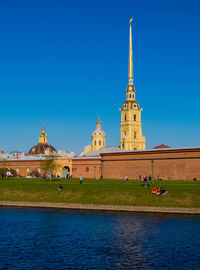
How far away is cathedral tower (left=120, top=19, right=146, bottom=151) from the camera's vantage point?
151 metres

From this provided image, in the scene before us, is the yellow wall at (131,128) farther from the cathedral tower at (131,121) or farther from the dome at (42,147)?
the dome at (42,147)

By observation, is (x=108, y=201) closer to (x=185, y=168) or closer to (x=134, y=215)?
(x=134, y=215)

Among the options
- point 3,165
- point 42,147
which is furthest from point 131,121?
point 42,147

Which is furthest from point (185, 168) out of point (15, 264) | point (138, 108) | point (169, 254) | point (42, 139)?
point (42, 139)

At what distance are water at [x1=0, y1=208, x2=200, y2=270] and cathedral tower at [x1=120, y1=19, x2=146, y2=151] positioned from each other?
10695 centimetres

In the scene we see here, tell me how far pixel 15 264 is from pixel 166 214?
21.5m

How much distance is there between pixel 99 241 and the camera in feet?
102

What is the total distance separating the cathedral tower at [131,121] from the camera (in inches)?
5935

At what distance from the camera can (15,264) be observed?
25.0 meters

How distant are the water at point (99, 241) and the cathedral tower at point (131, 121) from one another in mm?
106948

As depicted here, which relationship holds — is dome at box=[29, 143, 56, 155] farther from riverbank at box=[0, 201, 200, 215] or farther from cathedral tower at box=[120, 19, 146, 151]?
riverbank at box=[0, 201, 200, 215]

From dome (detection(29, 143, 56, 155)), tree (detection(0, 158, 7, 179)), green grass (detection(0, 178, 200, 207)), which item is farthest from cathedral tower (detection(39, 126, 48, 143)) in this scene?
green grass (detection(0, 178, 200, 207))

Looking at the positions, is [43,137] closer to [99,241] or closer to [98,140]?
[98,140]

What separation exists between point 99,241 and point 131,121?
12206cm
